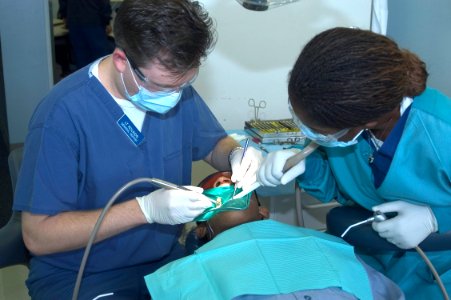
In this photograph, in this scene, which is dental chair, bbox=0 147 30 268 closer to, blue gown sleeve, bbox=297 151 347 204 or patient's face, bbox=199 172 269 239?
patient's face, bbox=199 172 269 239

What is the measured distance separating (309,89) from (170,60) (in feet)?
1.15

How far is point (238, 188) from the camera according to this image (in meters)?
1.54

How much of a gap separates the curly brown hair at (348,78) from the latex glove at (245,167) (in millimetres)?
419

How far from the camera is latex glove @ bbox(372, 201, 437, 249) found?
4.47 feet

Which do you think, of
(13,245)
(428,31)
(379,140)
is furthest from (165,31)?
(428,31)

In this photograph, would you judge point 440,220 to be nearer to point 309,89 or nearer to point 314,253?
point 314,253

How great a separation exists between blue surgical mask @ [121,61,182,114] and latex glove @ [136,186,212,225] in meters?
0.24

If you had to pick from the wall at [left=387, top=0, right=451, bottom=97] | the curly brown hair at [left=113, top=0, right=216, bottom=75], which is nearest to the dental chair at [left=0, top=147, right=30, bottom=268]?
the curly brown hair at [left=113, top=0, right=216, bottom=75]

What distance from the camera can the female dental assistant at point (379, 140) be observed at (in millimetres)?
1137

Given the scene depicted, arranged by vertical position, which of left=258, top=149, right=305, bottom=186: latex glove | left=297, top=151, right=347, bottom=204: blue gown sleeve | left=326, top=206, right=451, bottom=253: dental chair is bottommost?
left=326, top=206, right=451, bottom=253: dental chair

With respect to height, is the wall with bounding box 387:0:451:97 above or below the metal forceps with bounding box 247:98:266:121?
above

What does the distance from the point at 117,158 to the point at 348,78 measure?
2.24 ft

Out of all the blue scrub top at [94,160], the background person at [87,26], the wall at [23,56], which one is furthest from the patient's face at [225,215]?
the background person at [87,26]

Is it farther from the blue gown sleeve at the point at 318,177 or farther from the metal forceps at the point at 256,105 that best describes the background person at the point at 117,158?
the metal forceps at the point at 256,105
